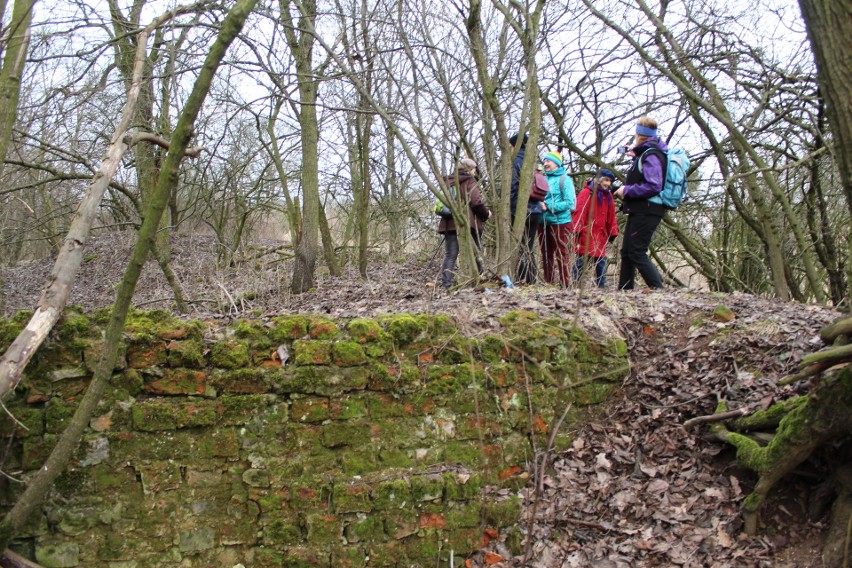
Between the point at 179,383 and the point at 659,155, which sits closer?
the point at 179,383

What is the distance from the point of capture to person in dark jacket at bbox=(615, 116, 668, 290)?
546cm

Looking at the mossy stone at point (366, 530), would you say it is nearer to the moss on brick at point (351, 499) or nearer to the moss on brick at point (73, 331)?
the moss on brick at point (351, 499)

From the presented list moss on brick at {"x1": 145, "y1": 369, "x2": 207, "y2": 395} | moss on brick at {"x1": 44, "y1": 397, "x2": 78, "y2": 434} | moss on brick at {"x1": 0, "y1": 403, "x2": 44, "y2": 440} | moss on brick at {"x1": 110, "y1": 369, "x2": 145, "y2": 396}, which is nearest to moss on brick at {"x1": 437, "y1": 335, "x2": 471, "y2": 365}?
moss on brick at {"x1": 145, "y1": 369, "x2": 207, "y2": 395}

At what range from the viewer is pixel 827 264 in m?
8.39

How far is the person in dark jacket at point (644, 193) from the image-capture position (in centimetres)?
546

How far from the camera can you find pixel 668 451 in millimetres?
3506

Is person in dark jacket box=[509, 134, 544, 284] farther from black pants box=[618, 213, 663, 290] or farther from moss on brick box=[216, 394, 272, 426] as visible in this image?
moss on brick box=[216, 394, 272, 426]

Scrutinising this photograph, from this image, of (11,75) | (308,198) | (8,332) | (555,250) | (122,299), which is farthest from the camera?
(308,198)

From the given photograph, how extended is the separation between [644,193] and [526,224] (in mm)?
1641

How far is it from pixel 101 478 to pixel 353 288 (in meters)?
5.62

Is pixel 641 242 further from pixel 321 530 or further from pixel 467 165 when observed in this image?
pixel 321 530

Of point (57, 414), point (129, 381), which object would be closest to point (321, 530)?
point (129, 381)

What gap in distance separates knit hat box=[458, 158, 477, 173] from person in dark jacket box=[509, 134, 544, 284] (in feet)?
1.75

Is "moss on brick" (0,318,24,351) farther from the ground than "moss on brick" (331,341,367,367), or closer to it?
farther from the ground
